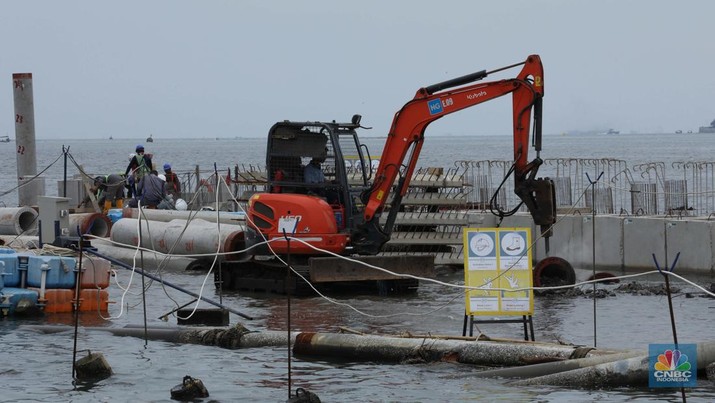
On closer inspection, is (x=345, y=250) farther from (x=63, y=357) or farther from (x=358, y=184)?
(x=63, y=357)

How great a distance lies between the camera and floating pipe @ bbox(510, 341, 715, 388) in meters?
13.5

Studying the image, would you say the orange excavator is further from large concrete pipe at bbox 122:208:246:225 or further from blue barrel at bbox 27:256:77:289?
large concrete pipe at bbox 122:208:246:225

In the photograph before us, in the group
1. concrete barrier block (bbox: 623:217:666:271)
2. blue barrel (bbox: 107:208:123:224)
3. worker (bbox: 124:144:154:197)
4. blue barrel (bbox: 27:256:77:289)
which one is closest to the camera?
blue barrel (bbox: 27:256:77:289)

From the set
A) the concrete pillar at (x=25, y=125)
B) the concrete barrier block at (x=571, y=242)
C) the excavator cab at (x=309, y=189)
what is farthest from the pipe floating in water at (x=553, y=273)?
the concrete pillar at (x=25, y=125)

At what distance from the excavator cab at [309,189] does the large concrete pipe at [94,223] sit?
8.70 m

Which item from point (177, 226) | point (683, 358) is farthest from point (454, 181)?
point (683, 358)

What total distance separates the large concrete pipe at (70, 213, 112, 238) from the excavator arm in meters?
10.5

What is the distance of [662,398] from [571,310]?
7.33 meters

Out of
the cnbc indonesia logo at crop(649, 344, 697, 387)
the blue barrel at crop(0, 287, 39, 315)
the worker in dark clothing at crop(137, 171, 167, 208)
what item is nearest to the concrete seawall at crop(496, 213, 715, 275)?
the worker in dark clothing at crop(137, 171, 167, 208)

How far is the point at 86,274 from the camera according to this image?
2042cm

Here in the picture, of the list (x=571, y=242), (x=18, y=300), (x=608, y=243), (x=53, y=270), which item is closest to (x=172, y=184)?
(x=571, y=242)

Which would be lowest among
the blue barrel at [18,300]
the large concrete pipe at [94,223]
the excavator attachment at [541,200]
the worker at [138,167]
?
the blue barrel at [18,300]

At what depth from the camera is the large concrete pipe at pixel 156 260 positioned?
2669cm

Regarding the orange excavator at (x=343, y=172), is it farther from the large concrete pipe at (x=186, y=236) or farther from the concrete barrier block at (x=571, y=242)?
the concrete barrier block at (x=571, y=242)
